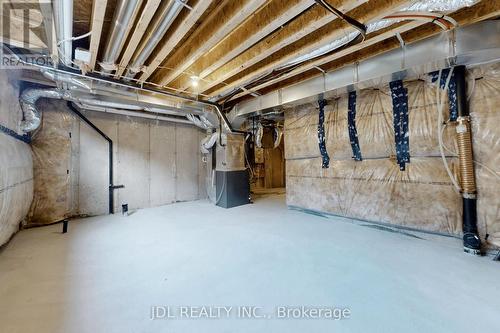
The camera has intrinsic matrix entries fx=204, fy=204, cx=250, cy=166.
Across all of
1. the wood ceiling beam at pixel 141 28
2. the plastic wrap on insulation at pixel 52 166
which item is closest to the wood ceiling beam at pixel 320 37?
the wood ceiling beam at pixel 141 28

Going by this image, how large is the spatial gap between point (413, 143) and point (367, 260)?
1.69 m

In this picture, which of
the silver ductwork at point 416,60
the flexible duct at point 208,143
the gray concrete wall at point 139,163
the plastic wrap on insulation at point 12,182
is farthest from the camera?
the flexible duct at point 208,143

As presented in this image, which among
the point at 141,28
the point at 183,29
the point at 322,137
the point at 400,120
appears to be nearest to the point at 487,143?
the point at 400,120

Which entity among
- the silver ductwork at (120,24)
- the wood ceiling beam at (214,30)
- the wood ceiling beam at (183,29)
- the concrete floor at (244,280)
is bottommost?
the concrete floor at (244,280)

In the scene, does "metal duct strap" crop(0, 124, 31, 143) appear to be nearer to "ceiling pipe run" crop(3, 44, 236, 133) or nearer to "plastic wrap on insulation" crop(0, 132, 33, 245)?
"plastic wrap on insulation" crop(0, 132, 33, 245)

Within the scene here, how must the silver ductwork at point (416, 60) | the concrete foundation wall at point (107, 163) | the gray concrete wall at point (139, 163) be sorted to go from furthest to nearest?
the gray concrete wall at point (139, 163)
the concrete foundation wall at point (107, 163)
the silver ductwork at point (416, 60)

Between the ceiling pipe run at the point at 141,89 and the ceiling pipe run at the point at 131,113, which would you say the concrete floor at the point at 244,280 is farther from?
the ceiling pipe run at the point at 131,113

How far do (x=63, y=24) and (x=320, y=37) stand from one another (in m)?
2.22

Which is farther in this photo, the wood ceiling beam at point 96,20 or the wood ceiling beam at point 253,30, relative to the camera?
the wood ceiling beam at point 253,30

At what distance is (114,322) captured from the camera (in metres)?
1.24

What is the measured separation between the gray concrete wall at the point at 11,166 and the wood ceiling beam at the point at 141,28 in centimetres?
139

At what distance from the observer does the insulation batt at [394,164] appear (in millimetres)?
2164

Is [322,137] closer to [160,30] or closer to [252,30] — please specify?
[252,30]

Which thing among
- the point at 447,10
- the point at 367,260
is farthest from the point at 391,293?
the point at 447,10
